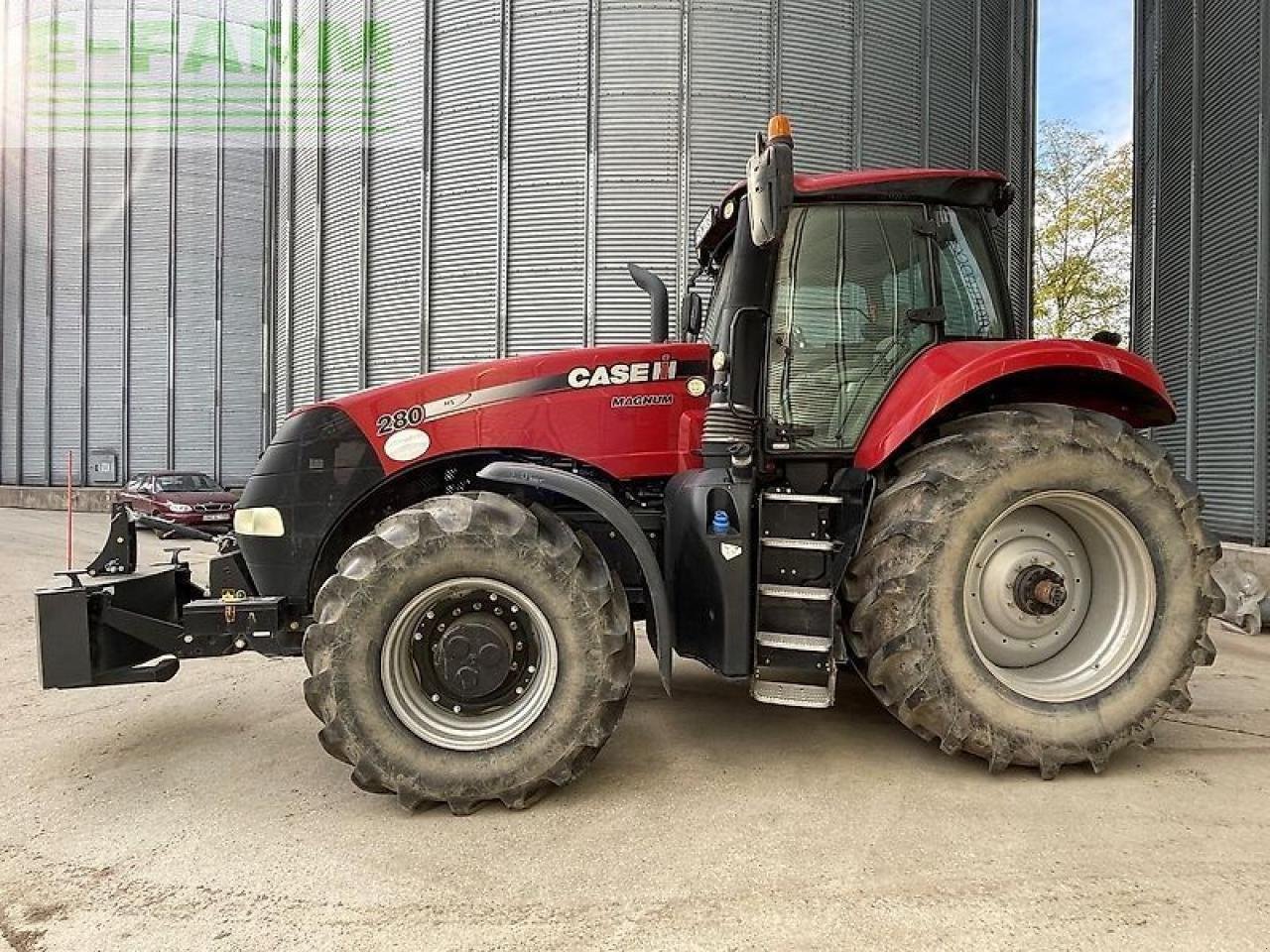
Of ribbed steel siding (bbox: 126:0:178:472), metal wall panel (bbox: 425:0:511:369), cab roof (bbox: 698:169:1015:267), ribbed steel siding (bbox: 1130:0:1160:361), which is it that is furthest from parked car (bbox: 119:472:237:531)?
ribbed steel siding (bbox: 1130:0:1160:361)

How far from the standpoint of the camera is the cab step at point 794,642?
3372 millimetres

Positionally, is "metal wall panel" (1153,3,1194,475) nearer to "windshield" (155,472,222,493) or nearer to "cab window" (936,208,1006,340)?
"cab window" (936,208,1006,340)

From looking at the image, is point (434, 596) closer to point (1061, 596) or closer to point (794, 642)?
point (794, 642)

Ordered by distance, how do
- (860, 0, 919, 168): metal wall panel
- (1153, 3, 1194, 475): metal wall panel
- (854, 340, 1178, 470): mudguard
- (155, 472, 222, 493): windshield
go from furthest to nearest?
(155, 472, 222, 493): windshield
(860, 0, 919, 168): metal wall panel
(1153, 3, 1194, 475): metal wall panel
(854, 340, 1178, 470): mudguard

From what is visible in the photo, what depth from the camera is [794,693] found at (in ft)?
11.1

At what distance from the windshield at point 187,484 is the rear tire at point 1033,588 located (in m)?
16.6

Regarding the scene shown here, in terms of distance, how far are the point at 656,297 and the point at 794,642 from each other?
2.21 meters

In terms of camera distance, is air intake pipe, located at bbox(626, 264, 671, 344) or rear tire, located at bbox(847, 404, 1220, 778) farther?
air intake pipe, located at bbox(626, 264, 671, 344)

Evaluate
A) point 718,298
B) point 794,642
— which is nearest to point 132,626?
point 794,642

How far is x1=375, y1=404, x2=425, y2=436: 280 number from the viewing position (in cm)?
376

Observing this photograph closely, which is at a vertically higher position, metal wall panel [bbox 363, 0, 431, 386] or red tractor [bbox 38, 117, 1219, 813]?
metal wall panel [bbox 363, 0, 431, 386]

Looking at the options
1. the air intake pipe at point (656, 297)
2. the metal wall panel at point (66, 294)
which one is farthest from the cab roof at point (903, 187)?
the metal wall panel at point (66, 294)

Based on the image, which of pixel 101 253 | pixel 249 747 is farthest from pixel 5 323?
pixel 249 747

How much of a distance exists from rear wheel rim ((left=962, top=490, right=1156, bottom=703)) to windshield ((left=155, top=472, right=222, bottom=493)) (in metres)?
16.6
